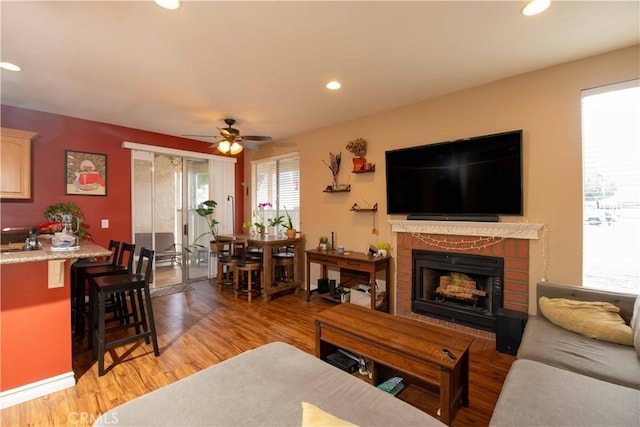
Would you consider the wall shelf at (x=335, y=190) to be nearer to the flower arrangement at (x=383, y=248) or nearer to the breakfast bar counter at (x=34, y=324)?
the flower arrangement at (x=383, y=248)

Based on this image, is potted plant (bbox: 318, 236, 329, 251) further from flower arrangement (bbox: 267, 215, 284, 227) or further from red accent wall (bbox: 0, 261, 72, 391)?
red accent wall (bbox: 0, 261, 72, 391)

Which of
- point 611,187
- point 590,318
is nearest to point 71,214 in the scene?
→ point 590,318

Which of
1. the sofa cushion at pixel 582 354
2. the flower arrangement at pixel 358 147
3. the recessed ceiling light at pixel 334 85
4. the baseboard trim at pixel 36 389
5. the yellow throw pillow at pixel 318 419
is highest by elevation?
the recessed ceiling light at pixel 334 85

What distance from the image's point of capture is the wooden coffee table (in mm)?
1671

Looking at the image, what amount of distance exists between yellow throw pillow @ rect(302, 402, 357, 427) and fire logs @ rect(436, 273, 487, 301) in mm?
2674

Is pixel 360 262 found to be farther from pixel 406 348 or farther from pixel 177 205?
pixel 177 205

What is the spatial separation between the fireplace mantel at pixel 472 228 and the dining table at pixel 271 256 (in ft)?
5.59

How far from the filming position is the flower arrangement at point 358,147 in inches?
154

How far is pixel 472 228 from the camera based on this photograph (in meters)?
3.00

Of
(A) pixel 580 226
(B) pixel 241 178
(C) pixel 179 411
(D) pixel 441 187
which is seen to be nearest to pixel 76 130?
(B) pixel 241 178

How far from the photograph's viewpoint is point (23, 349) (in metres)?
2.00

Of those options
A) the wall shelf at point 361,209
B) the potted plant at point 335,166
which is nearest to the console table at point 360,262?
the wall shelf at point 361,209

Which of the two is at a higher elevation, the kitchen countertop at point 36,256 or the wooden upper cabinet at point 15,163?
the wooden upper cabinet at point 15,163

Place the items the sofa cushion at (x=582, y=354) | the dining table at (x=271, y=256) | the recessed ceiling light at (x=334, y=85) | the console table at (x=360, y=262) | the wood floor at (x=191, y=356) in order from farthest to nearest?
the dining table at (x=271, y=256)
the console table at (x=360, y=262)
the recessed ceiling light at (x=334, y=85)
the wood floor at (x=191, y=356)
the sofa cushion at (x=582, y=354)
